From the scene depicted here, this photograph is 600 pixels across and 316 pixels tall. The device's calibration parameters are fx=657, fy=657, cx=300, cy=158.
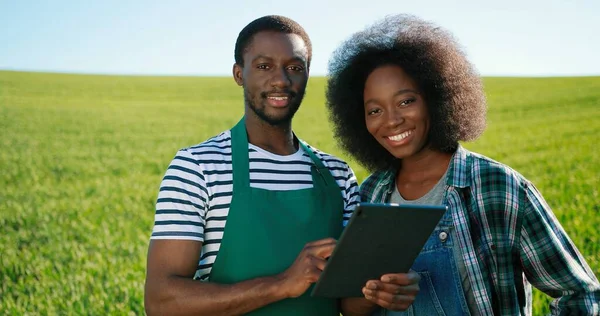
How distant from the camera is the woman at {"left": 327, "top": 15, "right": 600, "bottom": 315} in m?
2.57

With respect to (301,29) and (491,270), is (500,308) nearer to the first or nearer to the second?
(491,270)

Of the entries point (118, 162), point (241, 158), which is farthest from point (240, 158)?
point (118, 162)

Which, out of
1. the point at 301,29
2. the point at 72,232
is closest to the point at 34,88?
the point at 72,232

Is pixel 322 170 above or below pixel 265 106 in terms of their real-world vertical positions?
below

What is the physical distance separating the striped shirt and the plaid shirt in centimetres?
77

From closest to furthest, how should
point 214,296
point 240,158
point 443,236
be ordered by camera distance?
point 214,296, point 443,236, point 240,158

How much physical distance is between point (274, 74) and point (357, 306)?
1113 mm

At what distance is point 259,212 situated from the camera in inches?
110

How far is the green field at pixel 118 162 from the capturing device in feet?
23.1

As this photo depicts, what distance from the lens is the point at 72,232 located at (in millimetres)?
9117

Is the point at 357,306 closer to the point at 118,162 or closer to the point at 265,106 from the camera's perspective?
the point at 265,106

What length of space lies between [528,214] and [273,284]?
103 cm

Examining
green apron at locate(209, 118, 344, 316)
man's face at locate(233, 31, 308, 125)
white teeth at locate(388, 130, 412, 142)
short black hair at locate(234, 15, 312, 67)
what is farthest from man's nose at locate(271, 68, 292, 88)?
white teeth at locate(388, 130, 412, 142)

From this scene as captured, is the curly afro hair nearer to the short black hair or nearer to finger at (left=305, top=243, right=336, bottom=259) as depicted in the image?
the short black hair
